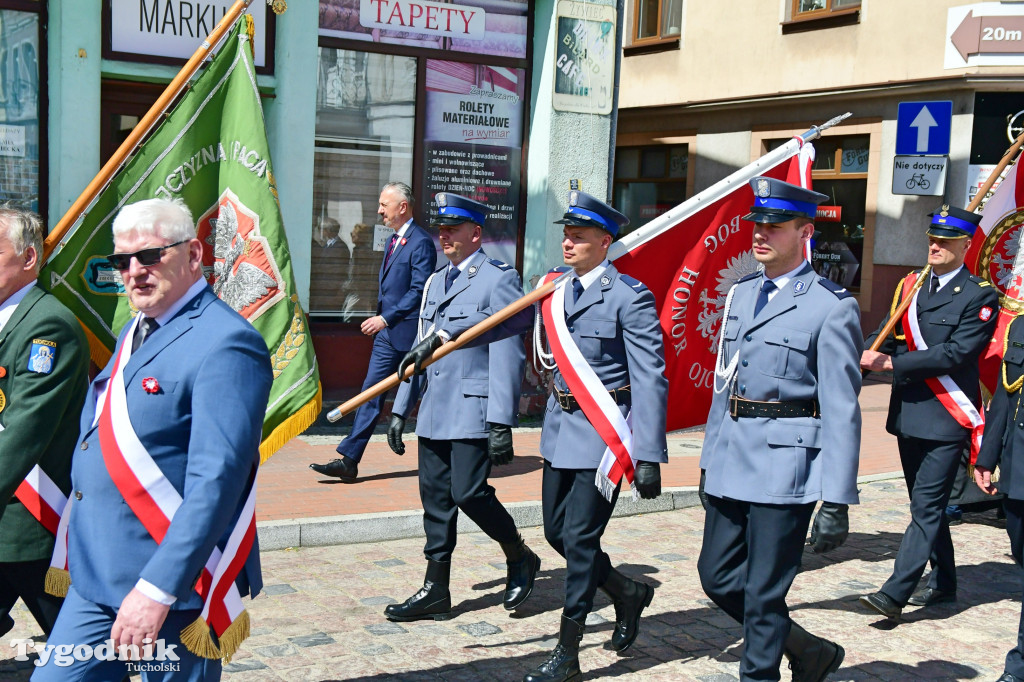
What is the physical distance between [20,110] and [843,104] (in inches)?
514

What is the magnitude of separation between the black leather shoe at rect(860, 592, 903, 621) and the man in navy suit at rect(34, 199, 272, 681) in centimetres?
383

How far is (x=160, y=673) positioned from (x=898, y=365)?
4.50m

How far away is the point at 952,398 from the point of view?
6262mm

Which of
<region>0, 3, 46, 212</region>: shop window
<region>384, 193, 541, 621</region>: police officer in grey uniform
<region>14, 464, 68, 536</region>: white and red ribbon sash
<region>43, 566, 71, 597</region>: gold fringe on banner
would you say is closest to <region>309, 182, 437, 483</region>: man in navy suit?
<region>384, 193, 541, 621</region>: police officer in grey uniform

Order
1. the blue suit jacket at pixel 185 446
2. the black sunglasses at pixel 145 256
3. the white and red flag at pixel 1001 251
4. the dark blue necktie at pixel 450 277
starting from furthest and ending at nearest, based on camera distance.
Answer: the white and red flag at pixel 1001 251, the dark blue necktie at pixel 450 277, the black sunglasses at pixel 145 256, the blue suit jacket at pixel 185 446

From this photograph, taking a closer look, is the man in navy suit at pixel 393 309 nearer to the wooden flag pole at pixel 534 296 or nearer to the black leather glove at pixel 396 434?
the black leather glove at pixel 396 434

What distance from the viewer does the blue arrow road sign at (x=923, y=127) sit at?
1661 cm

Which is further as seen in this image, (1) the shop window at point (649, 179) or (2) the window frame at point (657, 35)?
(1) the shop window at point (649, 179)

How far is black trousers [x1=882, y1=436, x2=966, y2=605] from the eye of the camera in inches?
238

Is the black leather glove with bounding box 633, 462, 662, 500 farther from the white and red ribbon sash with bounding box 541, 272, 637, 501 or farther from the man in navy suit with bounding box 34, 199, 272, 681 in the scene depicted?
the man in navy suit with bounding box 34, 199, 272, 681

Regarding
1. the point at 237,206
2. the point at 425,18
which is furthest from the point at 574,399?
the point at 425,18

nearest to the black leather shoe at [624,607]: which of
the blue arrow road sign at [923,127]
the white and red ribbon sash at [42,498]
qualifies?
the white and red ribbon sash at [42,498]

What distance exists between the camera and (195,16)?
9.78m

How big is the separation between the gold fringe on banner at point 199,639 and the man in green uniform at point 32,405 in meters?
0.90
